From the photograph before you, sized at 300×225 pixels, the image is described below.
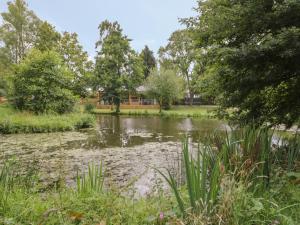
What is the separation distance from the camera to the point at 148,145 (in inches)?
369

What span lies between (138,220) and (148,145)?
23.0 feet

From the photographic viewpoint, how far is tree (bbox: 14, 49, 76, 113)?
48.8 feet

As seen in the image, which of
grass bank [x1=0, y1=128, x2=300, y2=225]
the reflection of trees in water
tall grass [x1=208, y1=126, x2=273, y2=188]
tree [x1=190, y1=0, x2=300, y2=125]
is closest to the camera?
grass bank [x1=0, y1=128, x2=300, y2=225]

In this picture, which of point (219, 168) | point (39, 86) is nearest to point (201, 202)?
point (219, 168)

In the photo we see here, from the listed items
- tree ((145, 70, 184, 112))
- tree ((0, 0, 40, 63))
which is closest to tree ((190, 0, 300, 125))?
tree ((145, 70, 184, 112))

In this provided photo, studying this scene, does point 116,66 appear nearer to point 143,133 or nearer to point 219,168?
point 143,133

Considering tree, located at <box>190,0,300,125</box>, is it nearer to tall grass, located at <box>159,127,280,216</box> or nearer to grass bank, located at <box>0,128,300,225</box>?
tall grass, located at <box>159,127,280,216</box>

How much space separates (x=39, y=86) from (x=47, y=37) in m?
13.0

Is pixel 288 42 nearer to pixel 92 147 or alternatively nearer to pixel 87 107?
pixel 92 147

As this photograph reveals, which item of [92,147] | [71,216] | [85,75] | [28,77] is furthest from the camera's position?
[85,75]

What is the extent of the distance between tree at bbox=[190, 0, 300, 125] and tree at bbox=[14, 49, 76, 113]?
1142cm

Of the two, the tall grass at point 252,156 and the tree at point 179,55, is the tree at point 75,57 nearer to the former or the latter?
the tree at point 179,55

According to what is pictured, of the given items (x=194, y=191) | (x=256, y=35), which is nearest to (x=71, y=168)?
(x=194, y=191)

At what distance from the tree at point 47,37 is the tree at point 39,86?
10654 millimetres
